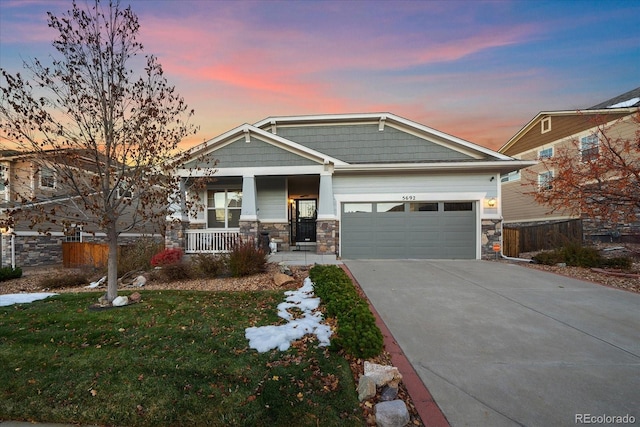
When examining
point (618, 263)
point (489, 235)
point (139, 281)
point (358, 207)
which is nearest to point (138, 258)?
point (139, 281)

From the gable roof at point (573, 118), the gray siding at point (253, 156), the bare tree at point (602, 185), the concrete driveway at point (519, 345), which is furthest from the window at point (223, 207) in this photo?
the gable roof at point (573, 118)

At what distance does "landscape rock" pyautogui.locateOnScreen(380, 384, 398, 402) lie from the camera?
2683mm

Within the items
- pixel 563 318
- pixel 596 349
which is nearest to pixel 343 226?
pixel 563 318

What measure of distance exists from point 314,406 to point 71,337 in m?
3.75

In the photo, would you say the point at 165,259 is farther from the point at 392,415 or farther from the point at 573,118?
the point at 573,118

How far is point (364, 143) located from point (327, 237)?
15.3 ft

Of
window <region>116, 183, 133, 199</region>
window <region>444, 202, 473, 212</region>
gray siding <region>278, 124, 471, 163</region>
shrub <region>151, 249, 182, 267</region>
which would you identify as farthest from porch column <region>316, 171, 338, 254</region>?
window <region>116, 183, 133, 199</region>

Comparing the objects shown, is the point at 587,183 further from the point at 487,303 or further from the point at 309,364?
the point at 309,364

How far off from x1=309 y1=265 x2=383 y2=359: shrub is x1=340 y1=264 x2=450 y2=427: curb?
0.28m

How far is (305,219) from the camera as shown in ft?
44.7

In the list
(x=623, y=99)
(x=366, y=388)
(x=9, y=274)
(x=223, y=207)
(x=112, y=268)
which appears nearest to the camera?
(x=366, y=388)

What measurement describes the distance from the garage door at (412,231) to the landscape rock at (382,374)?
8.33m

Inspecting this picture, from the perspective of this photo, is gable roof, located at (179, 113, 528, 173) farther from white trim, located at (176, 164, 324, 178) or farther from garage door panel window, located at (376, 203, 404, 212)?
garage door panel window, located at (376, 203, 404, 212)

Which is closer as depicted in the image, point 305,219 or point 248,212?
point 248,212
